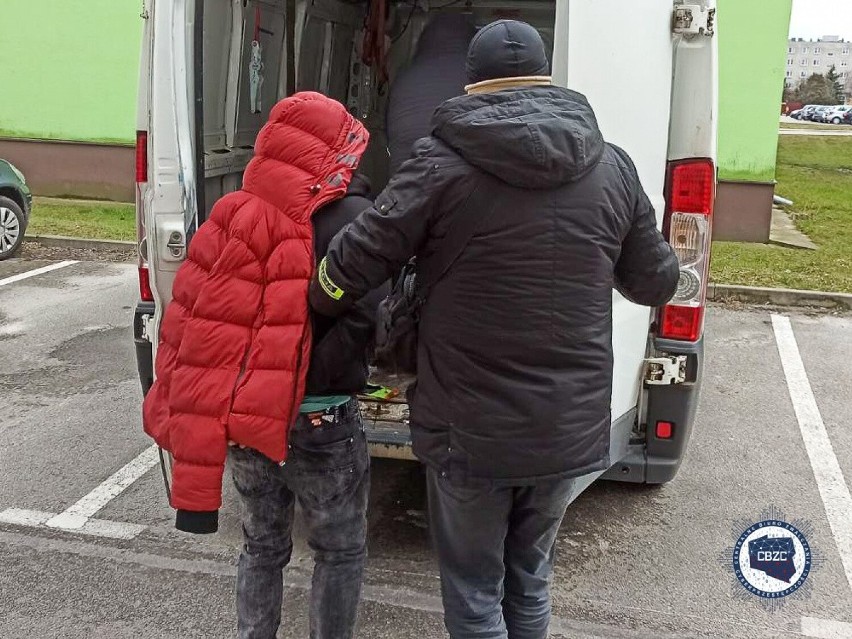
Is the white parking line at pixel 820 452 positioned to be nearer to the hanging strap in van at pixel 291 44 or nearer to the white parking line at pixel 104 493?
the white parking line at pixel 104 493

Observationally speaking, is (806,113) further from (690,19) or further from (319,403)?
(319,403)

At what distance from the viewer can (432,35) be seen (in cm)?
443

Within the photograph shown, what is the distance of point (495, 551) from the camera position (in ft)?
7.62

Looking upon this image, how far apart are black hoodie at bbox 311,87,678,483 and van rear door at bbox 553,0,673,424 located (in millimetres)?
516

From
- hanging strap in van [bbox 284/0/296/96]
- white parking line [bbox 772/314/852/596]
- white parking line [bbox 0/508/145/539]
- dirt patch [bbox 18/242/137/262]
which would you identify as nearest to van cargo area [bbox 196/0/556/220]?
hanging strap in van [bbox 284/0/296/96]

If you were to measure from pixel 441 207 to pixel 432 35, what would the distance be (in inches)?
105

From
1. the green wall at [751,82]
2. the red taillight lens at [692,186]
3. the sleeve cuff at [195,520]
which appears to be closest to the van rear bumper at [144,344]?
the sleeve cuff at [195,520]

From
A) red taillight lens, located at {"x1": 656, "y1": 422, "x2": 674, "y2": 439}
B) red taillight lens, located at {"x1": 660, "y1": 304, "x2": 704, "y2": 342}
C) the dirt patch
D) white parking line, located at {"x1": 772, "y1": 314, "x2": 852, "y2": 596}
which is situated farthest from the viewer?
the dirt patch

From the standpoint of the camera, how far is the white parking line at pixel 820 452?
3834mm

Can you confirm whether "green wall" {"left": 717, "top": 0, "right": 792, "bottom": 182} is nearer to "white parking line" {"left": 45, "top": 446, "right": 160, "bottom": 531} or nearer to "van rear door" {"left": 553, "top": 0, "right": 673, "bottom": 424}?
"van rear door" {"left": 553, "top": 0, "right": 673, "bottom": 424}

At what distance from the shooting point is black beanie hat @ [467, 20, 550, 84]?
2076mm

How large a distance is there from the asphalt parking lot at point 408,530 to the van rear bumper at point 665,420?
1.24ft

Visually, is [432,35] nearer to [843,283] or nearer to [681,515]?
[681,515]

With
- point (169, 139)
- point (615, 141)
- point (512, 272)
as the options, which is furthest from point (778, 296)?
point (512, 272)
